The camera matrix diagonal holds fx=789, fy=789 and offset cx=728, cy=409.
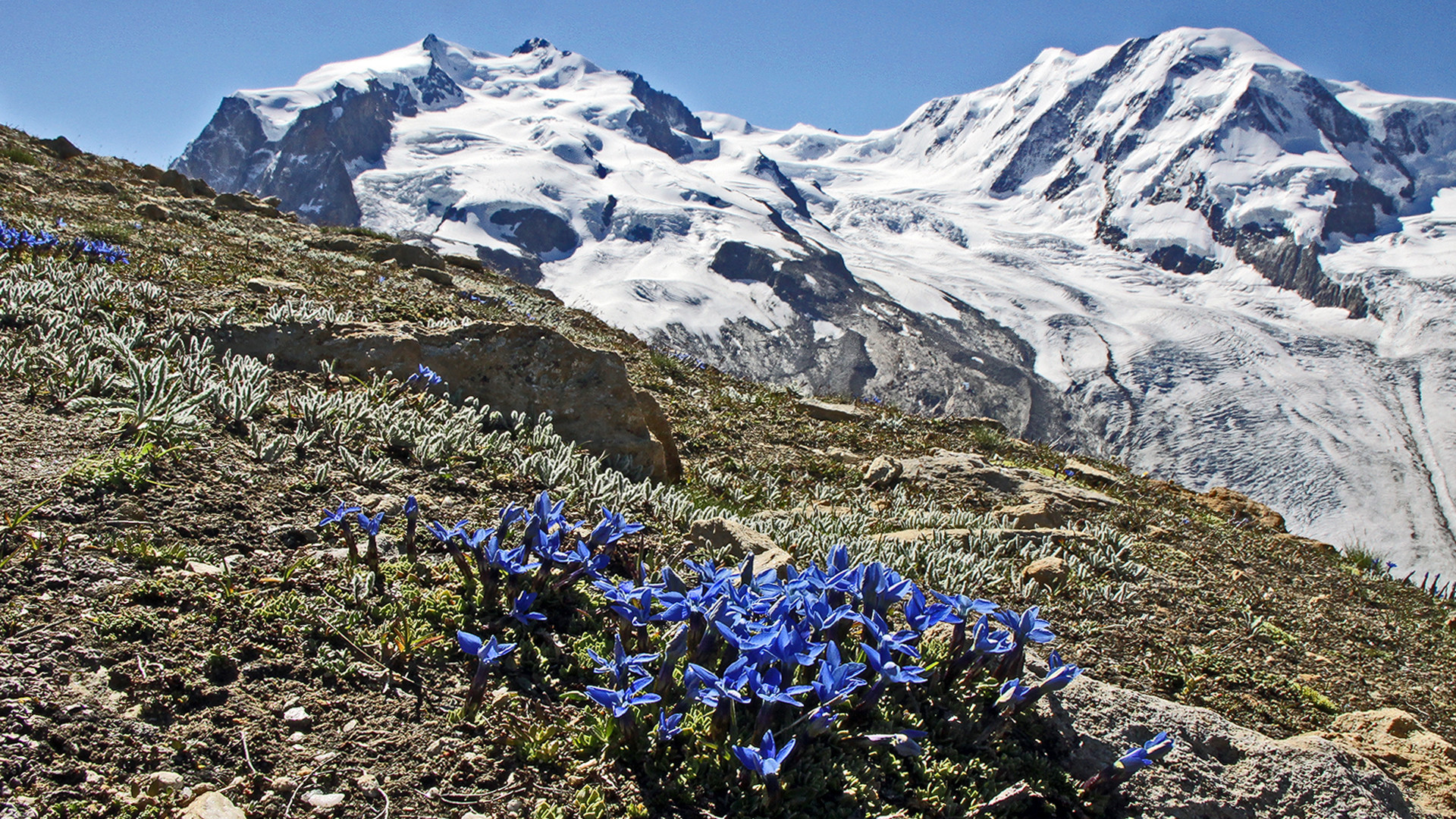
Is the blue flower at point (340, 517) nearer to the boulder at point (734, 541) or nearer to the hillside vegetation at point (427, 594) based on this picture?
the hillside vegetation at point (427, 594)

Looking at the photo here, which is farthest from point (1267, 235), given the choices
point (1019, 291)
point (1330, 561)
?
point (1330, 561)

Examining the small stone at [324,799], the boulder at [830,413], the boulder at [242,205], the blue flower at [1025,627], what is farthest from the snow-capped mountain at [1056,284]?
the small stone at [324,799]

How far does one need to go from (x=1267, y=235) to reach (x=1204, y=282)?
20.5 m

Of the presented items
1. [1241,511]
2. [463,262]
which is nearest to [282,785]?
[1241,511]

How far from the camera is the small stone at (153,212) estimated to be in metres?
12.3

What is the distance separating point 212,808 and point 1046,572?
4.65 metres

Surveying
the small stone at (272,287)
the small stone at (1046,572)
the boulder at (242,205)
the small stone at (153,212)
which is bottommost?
the small stone at (1046,572)

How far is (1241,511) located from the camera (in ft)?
34.5

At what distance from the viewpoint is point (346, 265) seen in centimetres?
1286

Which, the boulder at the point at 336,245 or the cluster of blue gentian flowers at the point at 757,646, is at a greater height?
the boulder at the point at 336,245

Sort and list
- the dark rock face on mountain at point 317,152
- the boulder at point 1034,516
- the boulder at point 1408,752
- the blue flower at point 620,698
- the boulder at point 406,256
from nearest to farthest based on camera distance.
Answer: the blue flower at point 620,698, the boulder at point 1408,752, the boulder at point 1034,516, the boulder at point 406,256, the dark rock face on mountain at point 317,152

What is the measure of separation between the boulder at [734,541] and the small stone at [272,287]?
241 inches

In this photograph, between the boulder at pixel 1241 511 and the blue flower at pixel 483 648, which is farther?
the boulder at pixel 1241 511

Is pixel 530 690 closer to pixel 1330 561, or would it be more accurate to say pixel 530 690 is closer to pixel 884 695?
pixel 884 695
